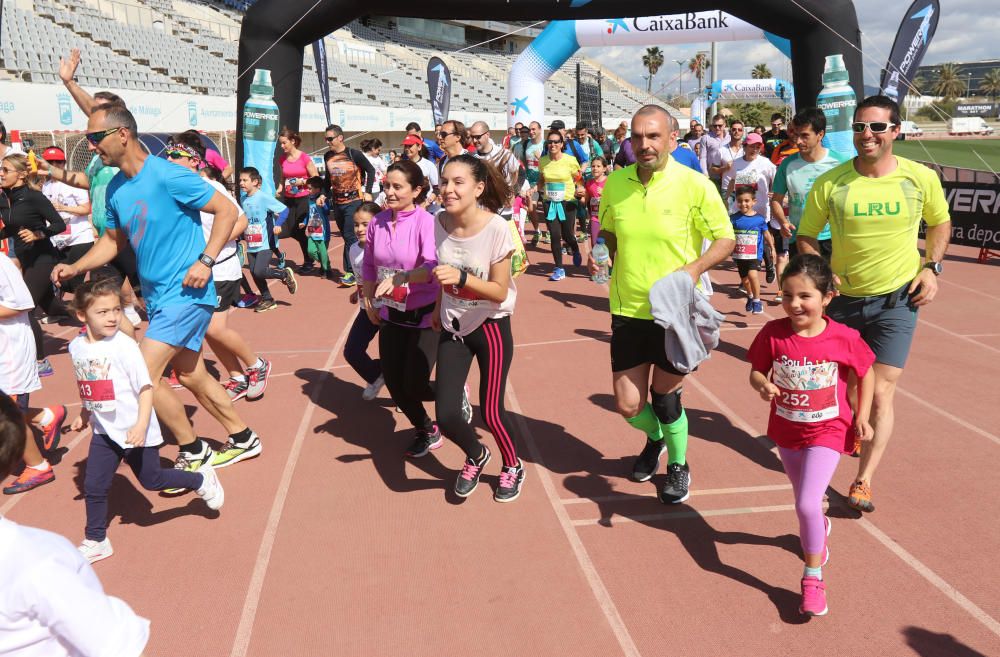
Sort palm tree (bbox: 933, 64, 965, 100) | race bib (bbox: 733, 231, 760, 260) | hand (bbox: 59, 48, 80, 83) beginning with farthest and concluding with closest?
palm tree (bbox: 933, 64, 965, 100) < race bib (bbox: 733, 231, 760, 260) < hand (bbox: 59, 48, 80, 83)

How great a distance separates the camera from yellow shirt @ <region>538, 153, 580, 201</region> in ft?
32.1

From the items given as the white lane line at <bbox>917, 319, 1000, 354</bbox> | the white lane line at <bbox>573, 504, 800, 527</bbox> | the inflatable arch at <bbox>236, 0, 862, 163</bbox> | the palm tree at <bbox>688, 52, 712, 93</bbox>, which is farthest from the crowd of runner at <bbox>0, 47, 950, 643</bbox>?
the palm tree at <bbox>688, 52, 712, 93</bbox>

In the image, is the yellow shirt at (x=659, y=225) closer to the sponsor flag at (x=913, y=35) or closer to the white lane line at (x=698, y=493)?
the white lane line at (x=698, y=493)

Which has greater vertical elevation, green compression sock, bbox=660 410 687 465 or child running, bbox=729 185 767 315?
child running, bbox=729 185 767 315

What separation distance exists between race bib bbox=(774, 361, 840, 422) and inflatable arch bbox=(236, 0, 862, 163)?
995cm

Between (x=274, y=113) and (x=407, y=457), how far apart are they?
8.63 meters

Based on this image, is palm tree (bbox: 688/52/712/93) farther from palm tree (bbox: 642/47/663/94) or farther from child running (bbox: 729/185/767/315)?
child running (bbox: 729/185/767/315)

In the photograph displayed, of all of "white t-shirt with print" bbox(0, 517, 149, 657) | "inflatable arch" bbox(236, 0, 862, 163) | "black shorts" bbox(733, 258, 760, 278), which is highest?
"inflatable arch" bbox(236, 0, 862, 163)

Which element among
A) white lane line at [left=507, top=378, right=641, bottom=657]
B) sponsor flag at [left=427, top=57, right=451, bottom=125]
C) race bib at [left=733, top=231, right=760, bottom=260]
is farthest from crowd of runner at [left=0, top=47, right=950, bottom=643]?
sponsor flag at [left=427, top=57, right=451, bottom=125]

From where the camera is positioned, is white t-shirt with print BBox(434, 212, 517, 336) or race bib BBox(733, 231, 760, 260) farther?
race bib BBox(733, 231, 760, 260)

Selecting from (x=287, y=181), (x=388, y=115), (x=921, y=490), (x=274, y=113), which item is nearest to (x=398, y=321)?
(x=921, y=490)

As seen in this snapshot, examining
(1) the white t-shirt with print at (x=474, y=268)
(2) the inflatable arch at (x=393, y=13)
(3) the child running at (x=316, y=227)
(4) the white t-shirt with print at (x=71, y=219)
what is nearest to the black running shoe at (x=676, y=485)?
(1) the white t-shirt with print at (x=474, y=268)

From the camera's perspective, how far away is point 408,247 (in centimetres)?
430

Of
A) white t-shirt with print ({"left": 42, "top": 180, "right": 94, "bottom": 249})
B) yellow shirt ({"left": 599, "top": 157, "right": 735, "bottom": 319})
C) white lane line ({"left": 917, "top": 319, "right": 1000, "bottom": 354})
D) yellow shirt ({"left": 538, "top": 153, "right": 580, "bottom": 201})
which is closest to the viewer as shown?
yellow shirt ({"left": 599, "top": 157, "right": 735, "bottom": 319})
